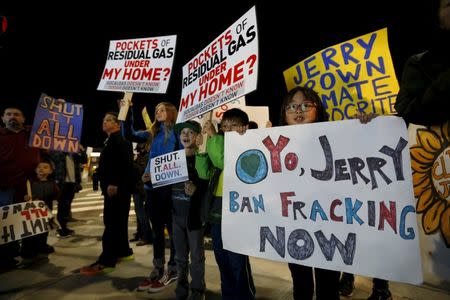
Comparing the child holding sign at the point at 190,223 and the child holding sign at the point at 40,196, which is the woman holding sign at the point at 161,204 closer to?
the child holding sign at the point at 190,223

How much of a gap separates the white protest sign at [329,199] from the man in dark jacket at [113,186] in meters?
2.24

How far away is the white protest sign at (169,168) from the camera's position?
275 cm

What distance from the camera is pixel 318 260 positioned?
1753mm

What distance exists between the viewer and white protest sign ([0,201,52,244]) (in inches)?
137

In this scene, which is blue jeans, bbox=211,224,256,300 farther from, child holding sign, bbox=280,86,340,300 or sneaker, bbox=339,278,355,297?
sneaker, bbox=339,278,355,297

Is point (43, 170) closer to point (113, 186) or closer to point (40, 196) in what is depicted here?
point (40, 196)

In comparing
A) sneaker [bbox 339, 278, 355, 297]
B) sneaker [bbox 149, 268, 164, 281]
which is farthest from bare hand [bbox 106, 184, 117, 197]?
sneaker [bbox 339, 278, 355, 297]

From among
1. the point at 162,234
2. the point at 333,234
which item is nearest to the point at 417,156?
the point at 333,234

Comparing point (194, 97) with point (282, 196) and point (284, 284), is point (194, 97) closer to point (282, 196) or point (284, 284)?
point (282, 196)

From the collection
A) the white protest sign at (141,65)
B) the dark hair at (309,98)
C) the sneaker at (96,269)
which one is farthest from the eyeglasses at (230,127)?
the sneaker at (96,269)

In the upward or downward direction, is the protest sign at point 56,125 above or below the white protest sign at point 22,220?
above

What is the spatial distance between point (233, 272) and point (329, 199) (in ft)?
3.67

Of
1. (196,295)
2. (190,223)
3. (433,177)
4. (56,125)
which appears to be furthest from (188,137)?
(56,125)

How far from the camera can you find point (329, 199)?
1.81m
